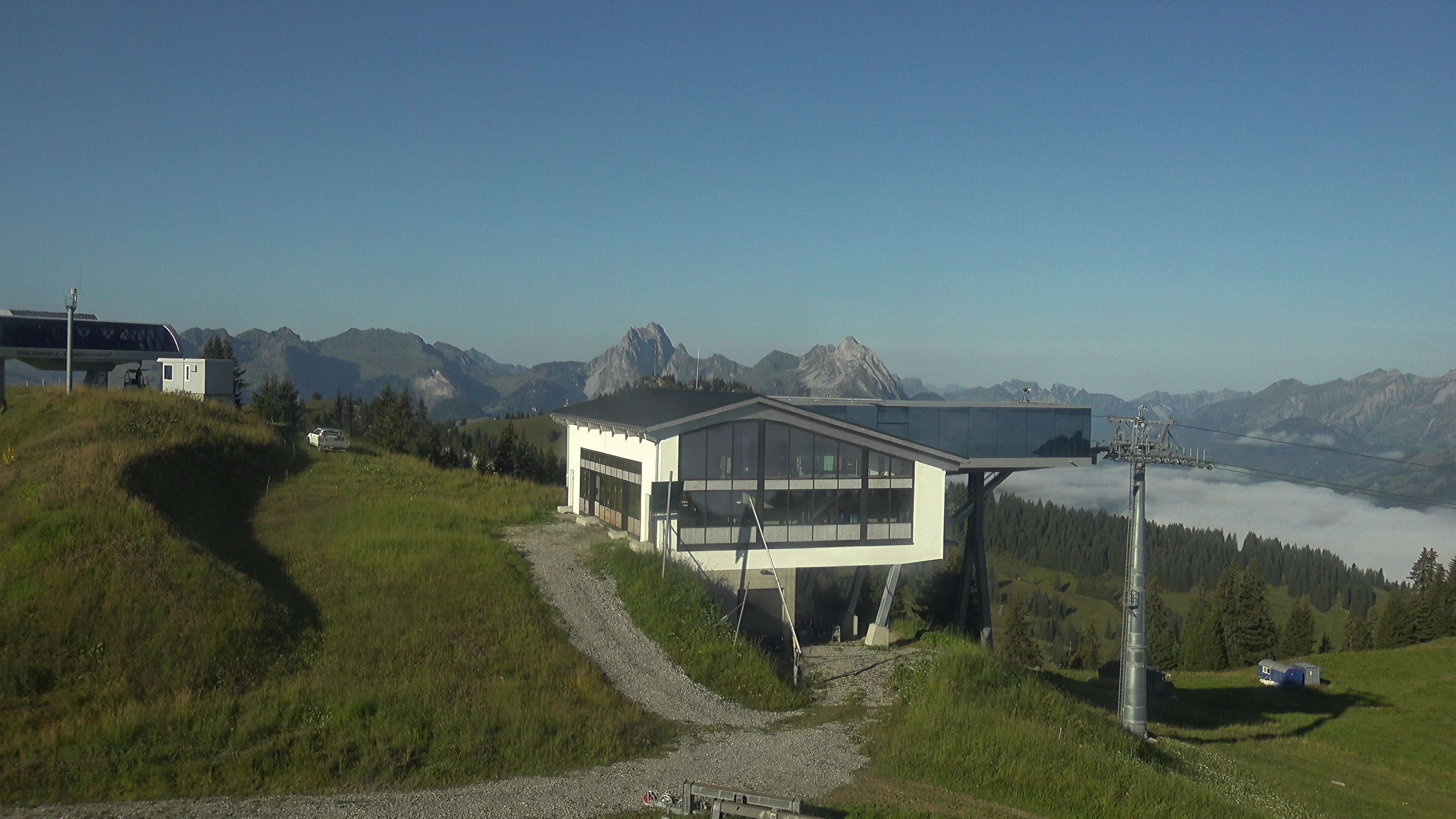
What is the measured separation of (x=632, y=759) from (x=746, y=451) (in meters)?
15.1

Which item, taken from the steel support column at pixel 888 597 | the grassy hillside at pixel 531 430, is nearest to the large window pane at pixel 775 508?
the steel support column at pixel 888 597

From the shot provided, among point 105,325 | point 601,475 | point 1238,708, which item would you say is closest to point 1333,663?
point 1238,708

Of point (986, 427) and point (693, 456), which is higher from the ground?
point (986, 427)

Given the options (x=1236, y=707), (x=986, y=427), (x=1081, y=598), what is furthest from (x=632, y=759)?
(x=1081, y=598)

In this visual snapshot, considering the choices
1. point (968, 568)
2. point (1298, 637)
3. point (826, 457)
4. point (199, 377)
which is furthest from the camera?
point (1298, 637)

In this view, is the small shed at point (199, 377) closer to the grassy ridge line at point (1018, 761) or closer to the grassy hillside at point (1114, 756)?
the grassy hillside at point (1114, 756)

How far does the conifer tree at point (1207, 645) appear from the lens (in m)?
84.3

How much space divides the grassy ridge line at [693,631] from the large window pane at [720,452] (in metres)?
3.44

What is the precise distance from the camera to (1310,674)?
54844 millimetres

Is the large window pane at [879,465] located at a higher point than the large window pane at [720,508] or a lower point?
higher

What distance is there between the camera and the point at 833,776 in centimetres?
1486

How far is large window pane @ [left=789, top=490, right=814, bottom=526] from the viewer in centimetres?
2983

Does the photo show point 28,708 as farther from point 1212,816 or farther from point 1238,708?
point 1238,708

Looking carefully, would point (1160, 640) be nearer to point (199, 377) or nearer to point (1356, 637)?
point (1356, 637)
